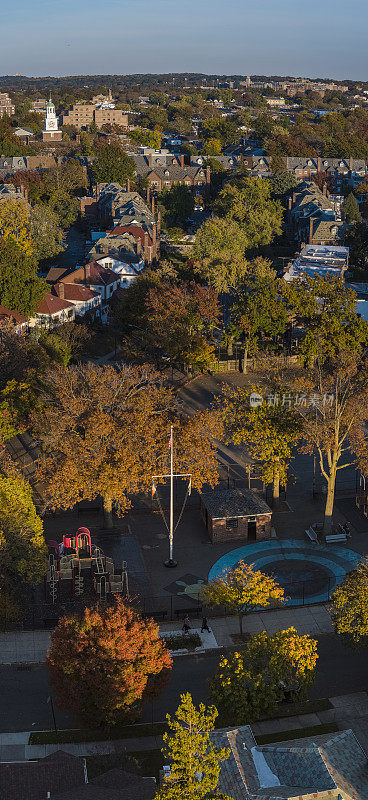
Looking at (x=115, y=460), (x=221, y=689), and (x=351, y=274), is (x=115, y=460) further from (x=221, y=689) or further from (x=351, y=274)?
(x=351, y=274)

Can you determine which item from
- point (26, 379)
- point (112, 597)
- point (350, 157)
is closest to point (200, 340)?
point (26, 379)

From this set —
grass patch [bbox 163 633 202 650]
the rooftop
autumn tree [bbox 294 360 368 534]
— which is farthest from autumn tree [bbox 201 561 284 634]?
autumn tree [bbox 294 360 368 534]

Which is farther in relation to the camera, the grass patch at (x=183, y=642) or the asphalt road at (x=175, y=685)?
the grass patch at (x=183, y=642)

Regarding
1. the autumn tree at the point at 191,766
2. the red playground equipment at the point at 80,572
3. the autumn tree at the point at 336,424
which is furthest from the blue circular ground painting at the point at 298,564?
the autumn tree at the point at 191,766

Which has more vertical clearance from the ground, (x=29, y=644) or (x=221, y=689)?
(x=221, y=689)

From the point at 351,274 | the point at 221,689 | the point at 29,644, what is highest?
the point at 221,689

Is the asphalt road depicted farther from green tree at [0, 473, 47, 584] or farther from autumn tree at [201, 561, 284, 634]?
green tree at [0, 473, 47, 584]

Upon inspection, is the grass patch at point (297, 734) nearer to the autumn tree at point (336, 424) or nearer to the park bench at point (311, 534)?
the park bench at point (311, 534)
